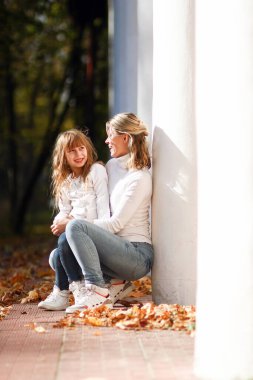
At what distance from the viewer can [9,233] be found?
3030 cm

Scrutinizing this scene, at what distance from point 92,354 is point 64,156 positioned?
2829mm

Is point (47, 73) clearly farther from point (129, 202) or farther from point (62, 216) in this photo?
point (129, 202)

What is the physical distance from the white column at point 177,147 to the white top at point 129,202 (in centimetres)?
18

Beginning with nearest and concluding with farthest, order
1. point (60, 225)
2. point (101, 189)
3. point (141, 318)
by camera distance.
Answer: point (141, 318) < point (60, 225) < point (101, 189)

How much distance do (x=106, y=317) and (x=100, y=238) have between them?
753mm

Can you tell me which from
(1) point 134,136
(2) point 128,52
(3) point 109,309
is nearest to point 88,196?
(1) point 134,136

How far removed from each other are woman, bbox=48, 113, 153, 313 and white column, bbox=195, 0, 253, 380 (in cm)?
252

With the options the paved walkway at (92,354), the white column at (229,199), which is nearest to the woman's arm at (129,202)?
the paved walkway at (92,354)

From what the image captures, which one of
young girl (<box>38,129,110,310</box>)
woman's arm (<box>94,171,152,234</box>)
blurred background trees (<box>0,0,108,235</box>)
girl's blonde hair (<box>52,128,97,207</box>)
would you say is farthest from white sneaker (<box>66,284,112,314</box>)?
blurred background trees (<box>0,0,108,235</box>)

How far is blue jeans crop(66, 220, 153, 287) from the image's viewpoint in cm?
800

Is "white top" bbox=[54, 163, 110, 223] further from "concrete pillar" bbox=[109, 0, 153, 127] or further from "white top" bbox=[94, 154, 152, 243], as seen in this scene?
"concrete pillar" bbox=[109, 0, 153, 127]

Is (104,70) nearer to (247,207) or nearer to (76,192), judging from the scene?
(76,192)

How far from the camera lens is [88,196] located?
862 centimetres

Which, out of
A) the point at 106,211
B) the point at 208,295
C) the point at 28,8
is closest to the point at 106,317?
the point at 106,211
